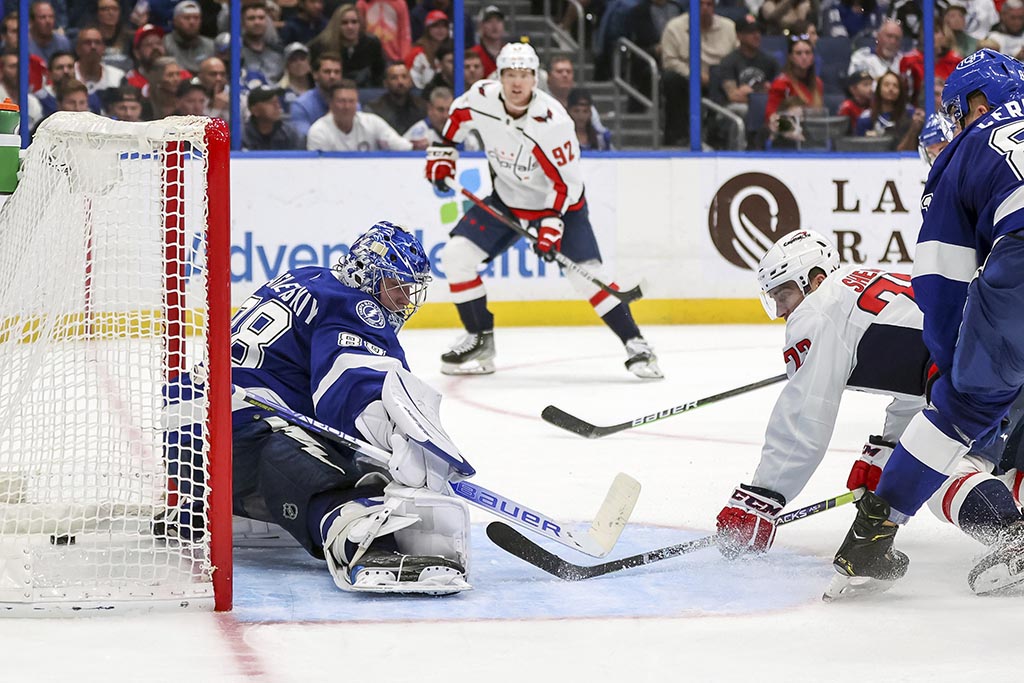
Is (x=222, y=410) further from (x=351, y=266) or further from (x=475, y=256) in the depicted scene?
(x=475, y=256)

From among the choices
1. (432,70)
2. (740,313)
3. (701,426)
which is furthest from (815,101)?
(701,426)

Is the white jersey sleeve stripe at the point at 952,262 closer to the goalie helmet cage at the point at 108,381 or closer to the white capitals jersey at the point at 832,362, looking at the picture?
the white capitals jersey at the point at 832,362

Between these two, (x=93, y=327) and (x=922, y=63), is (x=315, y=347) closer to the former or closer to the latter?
(x=93, y=327)

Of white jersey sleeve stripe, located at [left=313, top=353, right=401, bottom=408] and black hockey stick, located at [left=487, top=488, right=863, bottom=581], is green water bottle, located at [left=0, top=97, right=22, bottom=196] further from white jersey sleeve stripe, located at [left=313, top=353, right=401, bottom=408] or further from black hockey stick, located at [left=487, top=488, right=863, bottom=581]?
black hockey stick, located at [left=487, top=488, right=863, bottom=581]

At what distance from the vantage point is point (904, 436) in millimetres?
2689

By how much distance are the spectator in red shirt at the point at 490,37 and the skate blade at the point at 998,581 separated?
5.54 m

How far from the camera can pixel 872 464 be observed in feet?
10.7

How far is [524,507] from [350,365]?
0.43m

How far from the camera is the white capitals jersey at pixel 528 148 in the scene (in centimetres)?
622

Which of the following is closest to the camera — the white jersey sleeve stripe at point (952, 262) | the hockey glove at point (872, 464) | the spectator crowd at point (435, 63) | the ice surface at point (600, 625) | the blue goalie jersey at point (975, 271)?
the ice surface at point (600, 625)

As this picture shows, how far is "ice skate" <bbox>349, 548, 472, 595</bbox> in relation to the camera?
8.71 ft

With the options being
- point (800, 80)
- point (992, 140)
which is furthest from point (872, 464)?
point (800, 80)

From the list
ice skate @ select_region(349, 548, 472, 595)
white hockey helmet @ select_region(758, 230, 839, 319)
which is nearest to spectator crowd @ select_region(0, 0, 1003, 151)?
white hockey helmet @ select_region(758, 230, 839, 319)

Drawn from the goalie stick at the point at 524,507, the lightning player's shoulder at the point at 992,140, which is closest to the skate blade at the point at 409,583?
the goalie stick at the point at 524,507
